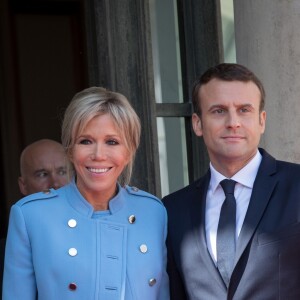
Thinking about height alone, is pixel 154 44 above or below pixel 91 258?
above

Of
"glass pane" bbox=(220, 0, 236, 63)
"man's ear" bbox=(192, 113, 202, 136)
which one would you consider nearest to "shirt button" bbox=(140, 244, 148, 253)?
"man's ear" bbox=(192, 113, 202, 136)

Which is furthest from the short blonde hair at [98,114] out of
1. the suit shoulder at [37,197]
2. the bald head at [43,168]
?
the bald head at [43,168]

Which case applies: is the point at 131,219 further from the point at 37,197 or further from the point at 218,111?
the point at 218,111

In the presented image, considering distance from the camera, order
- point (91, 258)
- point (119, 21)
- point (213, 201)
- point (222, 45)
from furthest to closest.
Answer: point (222, 45) < point (119, 21) < point (213, 201) < point (91, 258)

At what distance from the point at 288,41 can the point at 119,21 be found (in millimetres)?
900

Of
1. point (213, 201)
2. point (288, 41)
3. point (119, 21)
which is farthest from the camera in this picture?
point (119, 21)

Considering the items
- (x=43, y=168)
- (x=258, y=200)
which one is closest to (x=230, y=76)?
(x=258, y=200)

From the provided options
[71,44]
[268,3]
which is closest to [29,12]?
[71,44]

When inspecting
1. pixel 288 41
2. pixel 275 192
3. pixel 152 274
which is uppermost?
pixel 288 41

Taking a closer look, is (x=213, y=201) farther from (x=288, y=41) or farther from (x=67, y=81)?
(x=67, y=81)

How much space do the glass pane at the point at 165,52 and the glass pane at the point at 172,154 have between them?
A: 0.43 ft

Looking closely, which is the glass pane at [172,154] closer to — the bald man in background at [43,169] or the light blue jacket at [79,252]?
the bald man in background at [43,169]

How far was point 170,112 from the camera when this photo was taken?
17.4 feet

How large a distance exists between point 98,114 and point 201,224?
0.57 m
